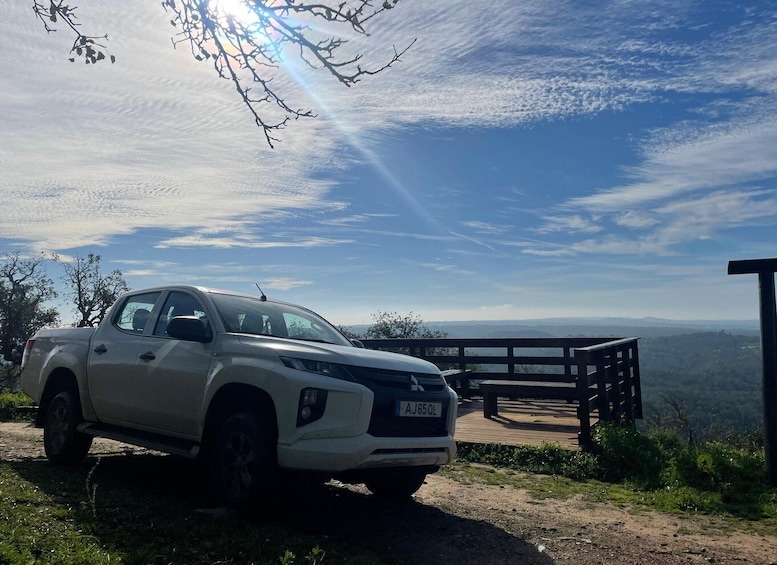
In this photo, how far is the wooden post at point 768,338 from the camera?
6.61m

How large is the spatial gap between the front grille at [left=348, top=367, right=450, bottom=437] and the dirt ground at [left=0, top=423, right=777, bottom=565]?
0.75 meters

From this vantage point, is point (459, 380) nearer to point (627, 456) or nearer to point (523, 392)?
point (523, 392)

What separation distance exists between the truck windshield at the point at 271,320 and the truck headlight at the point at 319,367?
98 centimetres

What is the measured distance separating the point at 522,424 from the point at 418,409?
5589mm

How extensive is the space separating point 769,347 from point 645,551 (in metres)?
3.31

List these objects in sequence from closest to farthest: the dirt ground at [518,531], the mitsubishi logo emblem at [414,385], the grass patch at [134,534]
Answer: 1. the grass patch at [134,534]
2. the dirt ground at [518,531]
3. the mitsubishi logo emblem at [414,385]

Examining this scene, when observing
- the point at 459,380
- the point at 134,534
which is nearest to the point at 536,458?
the point at 134,534

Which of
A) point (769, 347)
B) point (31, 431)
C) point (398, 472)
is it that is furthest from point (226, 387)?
point (31, 431)

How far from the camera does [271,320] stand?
616 centimetres

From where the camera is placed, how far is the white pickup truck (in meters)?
4.71

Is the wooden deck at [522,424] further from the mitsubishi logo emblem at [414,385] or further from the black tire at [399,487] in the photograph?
the mitsubishi logo emblem at [414,385]

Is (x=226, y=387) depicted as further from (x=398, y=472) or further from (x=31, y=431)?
(x=31, y=431)

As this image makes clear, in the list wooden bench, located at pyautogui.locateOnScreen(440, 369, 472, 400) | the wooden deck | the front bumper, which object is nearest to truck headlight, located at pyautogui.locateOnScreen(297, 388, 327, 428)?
the front bumper

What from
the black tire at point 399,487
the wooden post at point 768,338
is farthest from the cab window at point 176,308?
the wooden post at point 768,338
